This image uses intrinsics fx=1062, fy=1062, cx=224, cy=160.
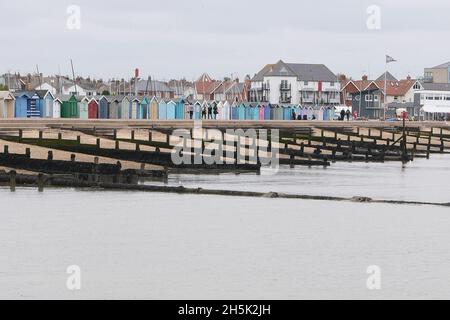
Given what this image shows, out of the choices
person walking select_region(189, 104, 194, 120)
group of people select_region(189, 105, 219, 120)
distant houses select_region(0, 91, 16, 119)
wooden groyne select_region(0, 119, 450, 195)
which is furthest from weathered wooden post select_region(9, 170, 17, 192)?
→ person walking select_region(189, 104, 194, 120)

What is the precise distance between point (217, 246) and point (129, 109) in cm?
10118

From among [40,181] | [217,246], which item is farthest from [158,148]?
[217,246]

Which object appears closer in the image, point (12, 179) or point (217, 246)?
point (217, 246)

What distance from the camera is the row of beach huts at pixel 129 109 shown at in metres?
123

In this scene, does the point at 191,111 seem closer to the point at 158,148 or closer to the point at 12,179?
the point at 158,148

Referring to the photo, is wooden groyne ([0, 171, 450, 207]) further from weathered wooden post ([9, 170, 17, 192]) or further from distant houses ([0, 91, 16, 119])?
distant houses ([0, 91, 16, 119])

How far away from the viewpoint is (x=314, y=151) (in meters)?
91.9

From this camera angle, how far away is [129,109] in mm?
141250

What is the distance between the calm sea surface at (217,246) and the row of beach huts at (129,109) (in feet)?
209

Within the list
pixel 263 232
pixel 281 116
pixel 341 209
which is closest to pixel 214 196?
pixel 341 209

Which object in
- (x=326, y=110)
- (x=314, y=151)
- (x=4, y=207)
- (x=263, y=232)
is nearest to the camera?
(x=263, y=232)
